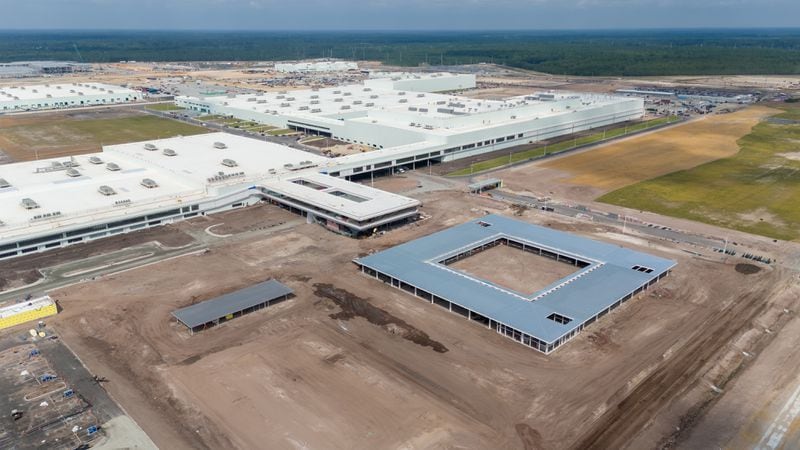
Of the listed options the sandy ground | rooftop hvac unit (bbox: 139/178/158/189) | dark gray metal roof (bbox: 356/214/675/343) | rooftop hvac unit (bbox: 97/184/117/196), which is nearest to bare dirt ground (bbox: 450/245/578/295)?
dark gray metal roof (bbox: 356/214/675/343)

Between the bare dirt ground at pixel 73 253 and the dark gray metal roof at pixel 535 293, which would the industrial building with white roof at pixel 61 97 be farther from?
the dark gray metal roof at pixel 535 293

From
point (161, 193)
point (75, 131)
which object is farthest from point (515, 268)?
point (75, 131)

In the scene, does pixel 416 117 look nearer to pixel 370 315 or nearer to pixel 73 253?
pixel 73 253

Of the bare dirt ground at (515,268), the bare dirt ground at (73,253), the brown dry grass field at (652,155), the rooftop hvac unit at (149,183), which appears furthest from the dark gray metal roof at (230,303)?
the brown dry grass field at (652,155)

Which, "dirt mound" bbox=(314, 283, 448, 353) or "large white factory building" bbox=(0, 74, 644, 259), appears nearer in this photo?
"dirt mound" bbox=(314, 283, 448, 353)

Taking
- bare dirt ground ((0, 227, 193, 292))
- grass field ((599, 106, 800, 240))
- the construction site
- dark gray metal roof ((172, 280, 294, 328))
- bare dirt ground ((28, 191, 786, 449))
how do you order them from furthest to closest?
grass field ((599, 106, 800, 240)) < bare dirt ground ((0, 227, 193, 292)) < dark gray metal roof ((172, 280, 294, 328)) < the construction site < bare dirt ground ((28, 191, 786, 449))

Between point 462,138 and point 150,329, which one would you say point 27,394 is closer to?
point 150,329

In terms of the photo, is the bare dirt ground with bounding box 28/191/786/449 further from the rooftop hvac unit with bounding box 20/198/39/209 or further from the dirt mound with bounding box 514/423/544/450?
the rooftop hvac unit with bounding box 20/198/39/209

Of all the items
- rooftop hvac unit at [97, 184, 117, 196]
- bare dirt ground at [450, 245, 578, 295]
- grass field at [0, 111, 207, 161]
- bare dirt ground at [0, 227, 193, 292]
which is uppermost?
rooftop hvac unit at [97, 184, 117, 196]
